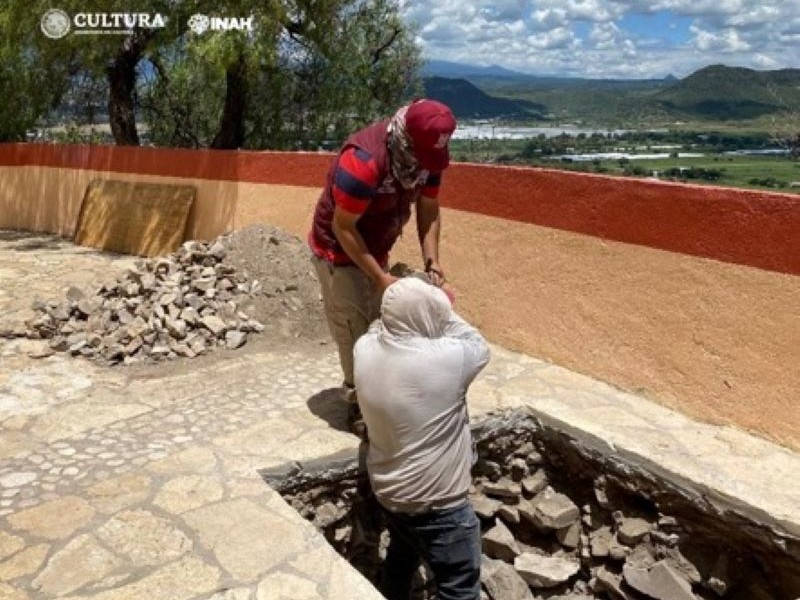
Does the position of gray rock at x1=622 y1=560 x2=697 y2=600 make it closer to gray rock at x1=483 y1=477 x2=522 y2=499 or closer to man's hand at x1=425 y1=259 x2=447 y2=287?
gray rock at x1=483 y1=477 x2=522 y2=499

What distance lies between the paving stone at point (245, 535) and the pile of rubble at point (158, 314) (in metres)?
2.41

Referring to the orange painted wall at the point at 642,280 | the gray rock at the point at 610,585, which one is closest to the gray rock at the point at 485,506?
the gray rock at the point at 610,585

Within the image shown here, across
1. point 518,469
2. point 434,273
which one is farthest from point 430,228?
point 518,469

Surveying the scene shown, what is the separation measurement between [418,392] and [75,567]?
164cm

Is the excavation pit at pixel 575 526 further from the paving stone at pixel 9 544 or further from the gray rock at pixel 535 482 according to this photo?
the paving stone at pixel 9 544

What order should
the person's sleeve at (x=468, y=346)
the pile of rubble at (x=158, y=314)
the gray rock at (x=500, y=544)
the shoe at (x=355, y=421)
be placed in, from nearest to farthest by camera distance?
the person's sleeve at (x=468, y=346), the shoe at (x=355, y=421), the gray rock at (x=500, y=544), the pile of rubble at (x=158, y=314)

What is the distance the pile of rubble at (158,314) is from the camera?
577 centimetres

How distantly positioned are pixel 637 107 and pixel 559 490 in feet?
345

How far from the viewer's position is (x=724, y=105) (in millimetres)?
85000

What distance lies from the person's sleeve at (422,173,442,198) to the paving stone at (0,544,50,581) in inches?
100

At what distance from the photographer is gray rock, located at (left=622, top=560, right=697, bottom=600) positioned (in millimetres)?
4012

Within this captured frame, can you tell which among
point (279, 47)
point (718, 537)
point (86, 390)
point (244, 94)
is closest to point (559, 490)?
point (718, 537)

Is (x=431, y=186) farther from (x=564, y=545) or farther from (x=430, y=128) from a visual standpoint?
(x=564, y=545)

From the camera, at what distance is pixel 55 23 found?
11367mm
